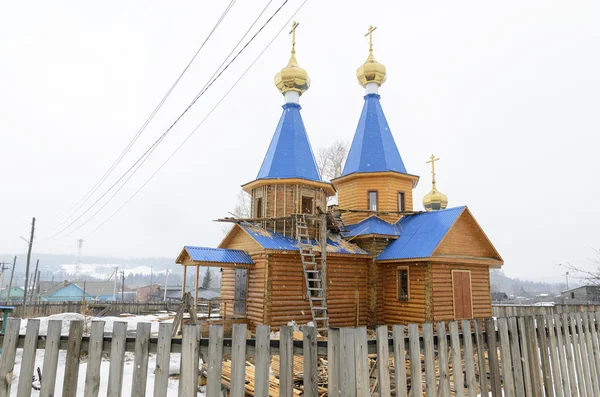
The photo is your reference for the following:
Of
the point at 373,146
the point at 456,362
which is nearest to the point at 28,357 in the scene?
the point at 456,362

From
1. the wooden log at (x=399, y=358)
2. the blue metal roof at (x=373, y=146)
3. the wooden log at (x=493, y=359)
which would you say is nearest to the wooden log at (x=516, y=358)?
the wooden log at (x=493, y=359)

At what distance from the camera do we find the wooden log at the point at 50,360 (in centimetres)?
350

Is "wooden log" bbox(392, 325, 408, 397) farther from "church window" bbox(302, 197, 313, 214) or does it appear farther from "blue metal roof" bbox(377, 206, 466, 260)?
"church window" bbox(302, 197, 313, 214)

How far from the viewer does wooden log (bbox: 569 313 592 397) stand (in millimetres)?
5168

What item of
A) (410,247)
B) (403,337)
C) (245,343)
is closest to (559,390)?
(403,337)

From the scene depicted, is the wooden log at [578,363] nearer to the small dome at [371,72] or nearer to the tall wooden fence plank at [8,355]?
the tall wooden fence plank at [8,355]

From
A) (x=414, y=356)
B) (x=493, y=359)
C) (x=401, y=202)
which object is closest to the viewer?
(x=414, y=356)

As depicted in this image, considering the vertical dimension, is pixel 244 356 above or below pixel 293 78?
below

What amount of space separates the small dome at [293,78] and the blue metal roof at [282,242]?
Answer: 8150 mm

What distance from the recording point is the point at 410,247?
51.1ft

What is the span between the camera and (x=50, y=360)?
353 cm

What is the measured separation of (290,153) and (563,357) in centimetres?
1425

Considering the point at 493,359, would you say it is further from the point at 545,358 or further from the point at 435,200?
the point at 435,200

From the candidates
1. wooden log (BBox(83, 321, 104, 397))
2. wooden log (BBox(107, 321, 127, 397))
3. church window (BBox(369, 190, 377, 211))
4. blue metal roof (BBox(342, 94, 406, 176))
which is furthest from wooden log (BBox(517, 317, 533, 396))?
blue metal roof (BBox(342, 94, 406, 176))
